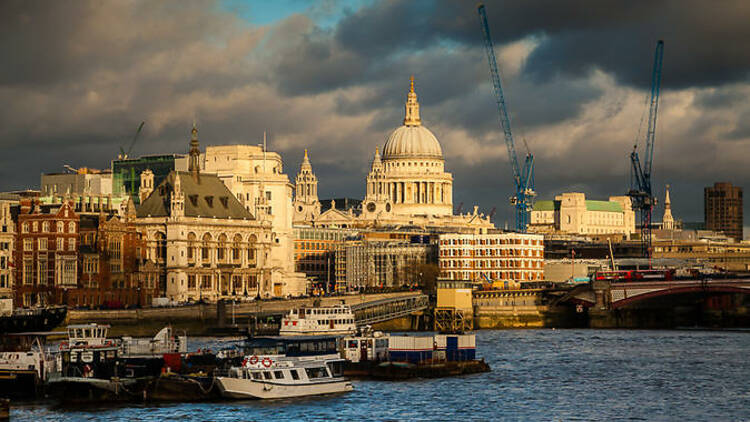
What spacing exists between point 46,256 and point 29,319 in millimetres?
33581

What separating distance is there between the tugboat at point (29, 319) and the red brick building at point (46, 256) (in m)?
25.4

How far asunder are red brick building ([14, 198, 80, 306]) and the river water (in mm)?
42925

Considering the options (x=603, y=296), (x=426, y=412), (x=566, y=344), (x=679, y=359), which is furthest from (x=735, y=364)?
(x=603, y=296)

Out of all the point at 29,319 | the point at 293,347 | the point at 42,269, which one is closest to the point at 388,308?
the point at 42,269

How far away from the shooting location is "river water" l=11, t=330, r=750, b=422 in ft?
307

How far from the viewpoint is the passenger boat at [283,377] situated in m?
98.2

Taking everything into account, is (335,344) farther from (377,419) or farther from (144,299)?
(144,299)

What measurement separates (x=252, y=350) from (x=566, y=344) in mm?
56086

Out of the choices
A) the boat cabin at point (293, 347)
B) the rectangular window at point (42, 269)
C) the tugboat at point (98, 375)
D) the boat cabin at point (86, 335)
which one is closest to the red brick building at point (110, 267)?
the rectangular window at point (42, 269)

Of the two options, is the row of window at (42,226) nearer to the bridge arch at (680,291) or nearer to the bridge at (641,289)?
the bridge at (641,289)

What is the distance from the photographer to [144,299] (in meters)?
195

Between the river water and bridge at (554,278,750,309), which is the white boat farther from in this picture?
bridge at (554,278,750,309)

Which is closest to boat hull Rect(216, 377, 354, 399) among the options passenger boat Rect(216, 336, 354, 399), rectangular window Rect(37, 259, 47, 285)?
passenger boat Rect(216, 336, 354, 399)

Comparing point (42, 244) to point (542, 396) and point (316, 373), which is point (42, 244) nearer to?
point (316, 373)
